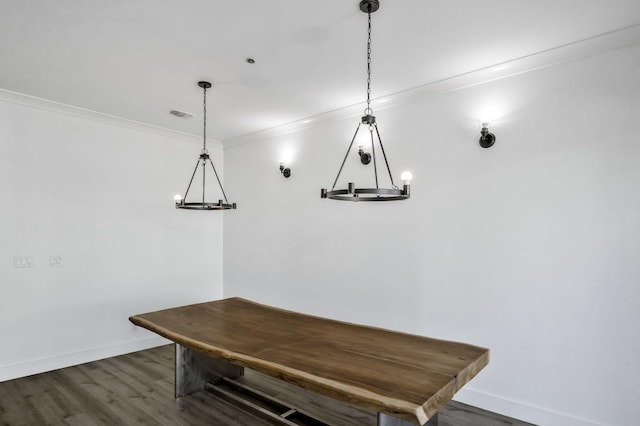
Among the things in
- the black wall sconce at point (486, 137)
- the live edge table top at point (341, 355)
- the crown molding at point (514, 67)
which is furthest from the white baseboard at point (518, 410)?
the crown molding at point (514, 67)

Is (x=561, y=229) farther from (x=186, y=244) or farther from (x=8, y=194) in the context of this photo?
(x=8, y=194)

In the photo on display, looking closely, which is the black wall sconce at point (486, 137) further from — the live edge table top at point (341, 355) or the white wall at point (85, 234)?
the white wall at point (85, 234)

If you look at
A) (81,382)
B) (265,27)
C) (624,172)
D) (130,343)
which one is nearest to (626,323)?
(624,172)

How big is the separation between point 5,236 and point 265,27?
3.17 meters

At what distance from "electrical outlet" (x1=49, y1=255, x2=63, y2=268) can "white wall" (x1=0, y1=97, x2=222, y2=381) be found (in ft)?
0.13

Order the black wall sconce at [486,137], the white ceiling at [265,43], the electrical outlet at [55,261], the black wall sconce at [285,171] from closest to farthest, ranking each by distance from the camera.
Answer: the white ceiling at [265,43] → the black wall sconce at [486,137] → the electrical outlet at [55,261] → the black wall sconce at [285,171]

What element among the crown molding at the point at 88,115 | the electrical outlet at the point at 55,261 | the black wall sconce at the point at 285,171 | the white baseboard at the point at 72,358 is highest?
the crown molding at the point at 88,115

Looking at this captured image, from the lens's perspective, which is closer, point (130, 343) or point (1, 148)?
point (1, 148)

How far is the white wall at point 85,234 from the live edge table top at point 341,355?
4.99 feet

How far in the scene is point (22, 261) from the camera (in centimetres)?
349

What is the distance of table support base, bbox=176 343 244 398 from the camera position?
3045 millimetres

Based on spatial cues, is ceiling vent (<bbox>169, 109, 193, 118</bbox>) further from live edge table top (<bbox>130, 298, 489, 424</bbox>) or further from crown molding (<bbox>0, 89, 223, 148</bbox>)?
live edge table top (<bbox>130, 298, 489, 424</bbox>)

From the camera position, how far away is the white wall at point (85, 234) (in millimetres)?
3465

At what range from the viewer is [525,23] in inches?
87.0
